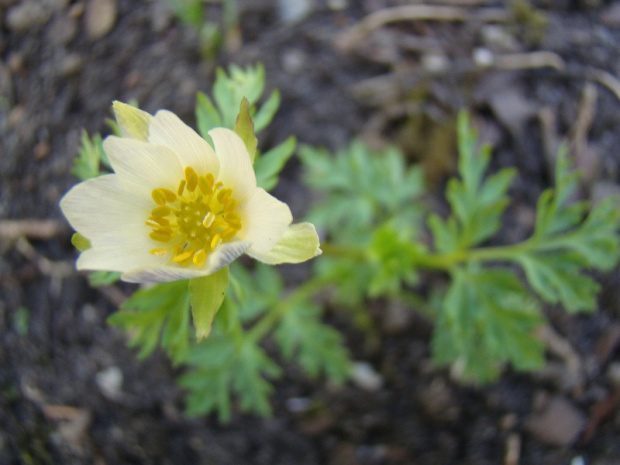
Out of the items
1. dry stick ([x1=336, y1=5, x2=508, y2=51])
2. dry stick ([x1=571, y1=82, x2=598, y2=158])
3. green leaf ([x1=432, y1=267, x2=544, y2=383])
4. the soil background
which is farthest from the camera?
dry stick ([x1=336, y1=5, x2=508, y2=51])

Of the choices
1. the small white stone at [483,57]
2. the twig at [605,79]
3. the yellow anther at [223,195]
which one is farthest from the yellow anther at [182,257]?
the twig at [605,79]

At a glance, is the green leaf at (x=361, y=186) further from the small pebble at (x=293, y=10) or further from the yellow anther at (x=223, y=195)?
the yellow anther at (x=223, y=195)

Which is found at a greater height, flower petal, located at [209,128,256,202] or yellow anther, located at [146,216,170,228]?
flower petal, located at [209,128,256,202]

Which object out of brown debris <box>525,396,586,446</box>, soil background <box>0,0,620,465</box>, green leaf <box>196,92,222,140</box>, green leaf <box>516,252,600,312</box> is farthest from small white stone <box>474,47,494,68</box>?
green leaf <box>196,92,222,140</box>

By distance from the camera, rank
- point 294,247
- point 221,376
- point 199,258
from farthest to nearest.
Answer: point 221,376 → point 199,258 → point 294,247

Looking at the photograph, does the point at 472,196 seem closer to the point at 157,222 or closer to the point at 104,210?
the point at 157,222

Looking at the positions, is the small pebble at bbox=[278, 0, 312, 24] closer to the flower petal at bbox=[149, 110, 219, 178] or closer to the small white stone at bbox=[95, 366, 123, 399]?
the flower petal at bbox=[149, 110, 219, 178]

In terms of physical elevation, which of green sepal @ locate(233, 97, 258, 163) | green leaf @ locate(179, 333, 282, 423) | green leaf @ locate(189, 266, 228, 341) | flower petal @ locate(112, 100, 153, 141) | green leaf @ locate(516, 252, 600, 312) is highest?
flower petal @ locate(112, 100, 153, 141)

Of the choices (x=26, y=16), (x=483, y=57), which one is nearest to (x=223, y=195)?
(x=483, y=57)

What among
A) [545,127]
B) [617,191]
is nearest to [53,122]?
[545,127]
